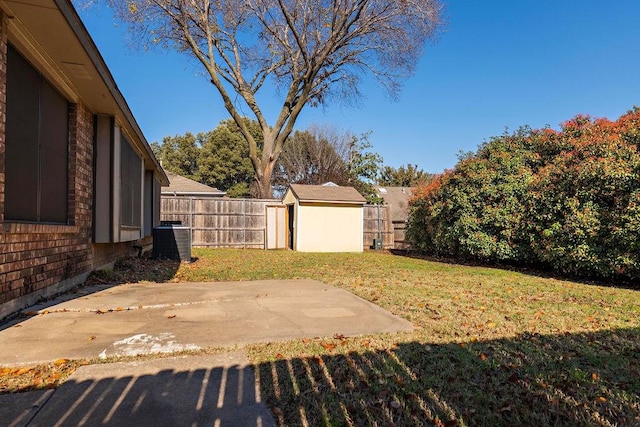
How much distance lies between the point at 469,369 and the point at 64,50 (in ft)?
17.5

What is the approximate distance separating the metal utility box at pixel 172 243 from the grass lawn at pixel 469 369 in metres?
6.79

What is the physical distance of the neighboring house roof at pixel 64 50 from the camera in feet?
12.4

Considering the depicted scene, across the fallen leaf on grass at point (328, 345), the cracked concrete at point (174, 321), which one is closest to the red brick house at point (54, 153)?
the cracked concrete at point (174, 321)

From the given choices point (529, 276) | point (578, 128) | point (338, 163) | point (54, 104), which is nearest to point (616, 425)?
point (54, 104)

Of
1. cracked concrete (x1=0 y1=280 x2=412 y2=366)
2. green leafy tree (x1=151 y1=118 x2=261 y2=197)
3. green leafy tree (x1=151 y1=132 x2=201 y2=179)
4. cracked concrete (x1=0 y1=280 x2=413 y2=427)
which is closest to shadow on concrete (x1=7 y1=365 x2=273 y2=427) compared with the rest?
cracked concrete (x1=0 y1=280 x2=413 y2=427)

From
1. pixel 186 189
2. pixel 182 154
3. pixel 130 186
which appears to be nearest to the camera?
pixel 130 186

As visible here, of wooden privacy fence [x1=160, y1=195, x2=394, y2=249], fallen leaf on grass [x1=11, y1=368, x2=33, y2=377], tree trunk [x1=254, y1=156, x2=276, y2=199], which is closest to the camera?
fallen leaf on grass [x1=11, y1=368, x2=33, y2=377]

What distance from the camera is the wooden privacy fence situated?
1764 cm

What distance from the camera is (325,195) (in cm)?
1758

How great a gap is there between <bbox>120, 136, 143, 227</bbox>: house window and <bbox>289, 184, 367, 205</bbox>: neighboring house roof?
7.98 metres

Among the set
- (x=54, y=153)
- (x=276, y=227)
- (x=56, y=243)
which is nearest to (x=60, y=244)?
(x=56, y=243)

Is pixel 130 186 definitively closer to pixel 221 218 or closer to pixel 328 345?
pixel 328 345

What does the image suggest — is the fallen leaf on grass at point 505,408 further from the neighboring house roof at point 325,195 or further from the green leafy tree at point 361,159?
the green leafy tree at point 361,159

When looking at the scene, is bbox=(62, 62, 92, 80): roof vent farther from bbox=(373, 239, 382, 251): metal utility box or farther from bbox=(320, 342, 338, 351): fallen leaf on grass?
bbox=(373, 239, 382, 251): metal utility box
